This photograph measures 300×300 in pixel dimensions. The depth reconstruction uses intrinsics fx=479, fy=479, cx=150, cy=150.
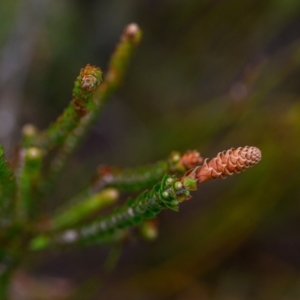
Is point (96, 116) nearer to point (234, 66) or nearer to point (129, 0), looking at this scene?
point (234, 66)

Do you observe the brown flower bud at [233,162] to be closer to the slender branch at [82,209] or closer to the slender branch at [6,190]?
the slender branch at [6,190]

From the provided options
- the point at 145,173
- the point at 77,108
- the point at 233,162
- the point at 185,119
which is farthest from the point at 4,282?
the point at 185,119

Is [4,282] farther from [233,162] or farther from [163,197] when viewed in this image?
[233,162]

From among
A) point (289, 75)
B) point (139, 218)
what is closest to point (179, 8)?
point (289, 75)

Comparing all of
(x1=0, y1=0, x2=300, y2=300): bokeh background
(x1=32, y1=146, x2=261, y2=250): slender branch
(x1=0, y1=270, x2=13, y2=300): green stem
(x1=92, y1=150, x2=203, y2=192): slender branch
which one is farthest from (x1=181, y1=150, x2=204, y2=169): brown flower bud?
(x1=0, y1=0, x2=300, y2=300): bokeh background

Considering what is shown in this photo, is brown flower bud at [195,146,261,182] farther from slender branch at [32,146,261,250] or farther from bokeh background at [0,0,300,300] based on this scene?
bokeh background at [0,0,300,300]

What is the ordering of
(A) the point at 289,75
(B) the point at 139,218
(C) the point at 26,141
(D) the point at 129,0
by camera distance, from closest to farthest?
(B) the point at 139,218, (C) the point at 26,141, (A) the point at 289,75, (D) the point at 129,0
